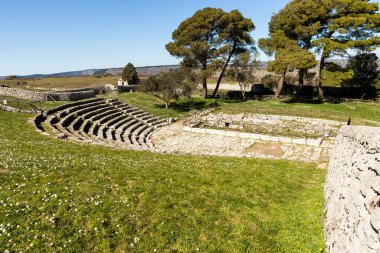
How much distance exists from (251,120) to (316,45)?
18848 millimetres

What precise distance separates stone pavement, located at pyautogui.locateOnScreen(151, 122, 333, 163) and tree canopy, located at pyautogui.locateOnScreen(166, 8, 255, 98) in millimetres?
20212

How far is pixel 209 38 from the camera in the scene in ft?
147

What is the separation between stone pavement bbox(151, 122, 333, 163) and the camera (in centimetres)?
1919

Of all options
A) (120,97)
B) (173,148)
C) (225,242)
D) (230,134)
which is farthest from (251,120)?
(225,242)

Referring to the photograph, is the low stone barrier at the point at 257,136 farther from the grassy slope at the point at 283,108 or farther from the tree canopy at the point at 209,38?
the tree canopy at the point at 209,38

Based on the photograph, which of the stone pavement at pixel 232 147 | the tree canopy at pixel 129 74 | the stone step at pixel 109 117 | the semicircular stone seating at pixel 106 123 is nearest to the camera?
the stone pavement at pixel 232 147

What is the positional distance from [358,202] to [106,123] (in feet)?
78.8

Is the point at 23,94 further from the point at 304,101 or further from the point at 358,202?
the point at 304,101

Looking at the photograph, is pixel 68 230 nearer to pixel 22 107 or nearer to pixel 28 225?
pixel 28 225

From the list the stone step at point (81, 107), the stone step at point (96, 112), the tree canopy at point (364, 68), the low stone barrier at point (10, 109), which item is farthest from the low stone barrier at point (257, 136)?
the tree canopy at point (364, 68)

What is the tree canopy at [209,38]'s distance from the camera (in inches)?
1667

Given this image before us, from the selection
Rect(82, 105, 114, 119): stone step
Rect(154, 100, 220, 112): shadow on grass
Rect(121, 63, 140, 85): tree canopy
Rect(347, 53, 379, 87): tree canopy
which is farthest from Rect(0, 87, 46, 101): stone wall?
Rect(347, 53, 379, 87): tree canopy

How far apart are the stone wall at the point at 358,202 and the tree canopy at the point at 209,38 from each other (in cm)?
3700

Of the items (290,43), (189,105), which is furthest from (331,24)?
(189,105)
